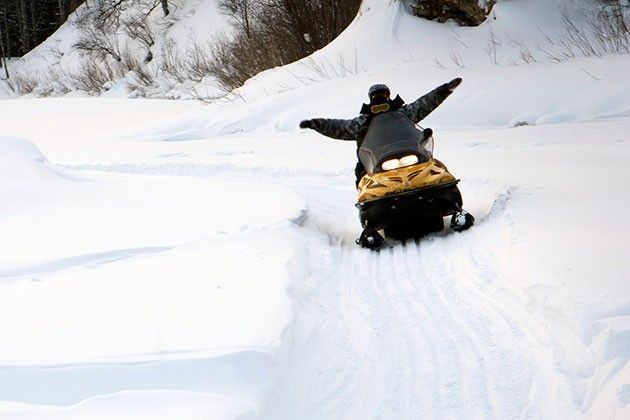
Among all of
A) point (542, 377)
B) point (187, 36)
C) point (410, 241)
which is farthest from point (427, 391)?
point (187, 36)

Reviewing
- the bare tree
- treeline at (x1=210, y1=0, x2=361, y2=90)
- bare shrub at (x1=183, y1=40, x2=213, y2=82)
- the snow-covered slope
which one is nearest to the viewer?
treeline at (x1=210, y1=0, x2=361, y2=90)

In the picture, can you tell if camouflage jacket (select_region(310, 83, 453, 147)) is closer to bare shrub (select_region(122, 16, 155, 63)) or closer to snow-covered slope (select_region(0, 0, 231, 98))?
snow-covered slope (select_region(0, 0, 231, 98))

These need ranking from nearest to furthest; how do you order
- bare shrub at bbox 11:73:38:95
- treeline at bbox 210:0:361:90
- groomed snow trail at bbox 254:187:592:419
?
groomed snow trail at bbox 254:187:592:419 < treeline at bbox 210:0:361:90 < bare shrub at bbox 11:73:38:95

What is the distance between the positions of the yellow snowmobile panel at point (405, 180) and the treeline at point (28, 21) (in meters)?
39.6

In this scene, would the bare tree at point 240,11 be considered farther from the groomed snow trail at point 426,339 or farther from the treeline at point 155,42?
the groomed snow trail at point 426,339

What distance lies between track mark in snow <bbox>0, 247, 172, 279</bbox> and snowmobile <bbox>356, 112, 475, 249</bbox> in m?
1.75

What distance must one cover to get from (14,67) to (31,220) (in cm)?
3859

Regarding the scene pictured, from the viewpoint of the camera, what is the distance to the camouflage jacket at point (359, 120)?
723 cm

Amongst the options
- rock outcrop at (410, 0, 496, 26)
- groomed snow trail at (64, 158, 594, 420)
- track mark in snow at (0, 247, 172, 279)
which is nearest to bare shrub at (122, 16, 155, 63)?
rock outcrop at (410, 0, 496, 26)

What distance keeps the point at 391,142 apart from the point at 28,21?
42142 millimetres

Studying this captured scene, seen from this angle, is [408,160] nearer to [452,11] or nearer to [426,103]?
[426,103]

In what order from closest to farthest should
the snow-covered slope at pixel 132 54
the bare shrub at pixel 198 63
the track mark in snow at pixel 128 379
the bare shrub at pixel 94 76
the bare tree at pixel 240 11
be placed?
the track mark in snow at pixel 128 379 → the bare shrub at pixel 198 63 → the bare tree at pixel 240 11 → the snow-covered slope at pixel 132 54 → the bare shrub at pixel 94 76

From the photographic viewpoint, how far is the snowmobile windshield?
6.60 meters

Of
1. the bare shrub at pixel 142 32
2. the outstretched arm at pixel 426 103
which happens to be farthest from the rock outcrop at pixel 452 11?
the bare shrub at pixel 142 32
